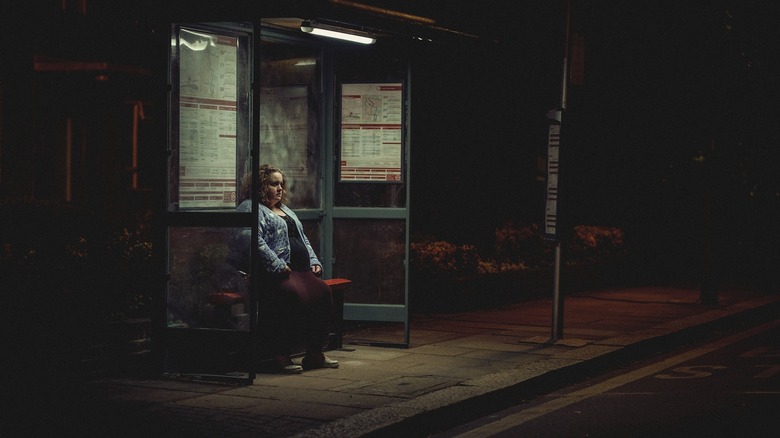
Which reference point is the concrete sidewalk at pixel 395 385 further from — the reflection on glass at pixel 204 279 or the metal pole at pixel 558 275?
the reflection on glass at pixel 204 279

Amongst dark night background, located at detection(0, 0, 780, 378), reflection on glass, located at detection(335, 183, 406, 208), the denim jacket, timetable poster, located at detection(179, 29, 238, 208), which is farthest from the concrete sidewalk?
dark night background, located at detection(0, 0, 780, 378)

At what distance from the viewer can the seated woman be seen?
9617 mm

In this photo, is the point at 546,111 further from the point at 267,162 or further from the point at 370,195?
the point at 267,162

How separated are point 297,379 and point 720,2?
392 inches

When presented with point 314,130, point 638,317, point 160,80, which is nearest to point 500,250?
point 638,317

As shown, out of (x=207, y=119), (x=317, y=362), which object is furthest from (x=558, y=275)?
(x=207, y=119)

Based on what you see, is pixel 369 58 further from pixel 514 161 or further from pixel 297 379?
pixel 514 161

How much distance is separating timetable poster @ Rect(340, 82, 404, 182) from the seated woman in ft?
5.52

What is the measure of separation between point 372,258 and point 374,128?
4.24ft

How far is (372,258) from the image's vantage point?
1149cm

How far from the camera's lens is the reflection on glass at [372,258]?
11.4 metres

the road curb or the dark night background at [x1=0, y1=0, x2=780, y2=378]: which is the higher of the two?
the dark night background at [x1=0, y1=0, x2=780, y2=378]

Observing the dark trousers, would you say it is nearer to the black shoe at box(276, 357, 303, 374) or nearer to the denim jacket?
the black shoe at box(276, 357, 303, 374)

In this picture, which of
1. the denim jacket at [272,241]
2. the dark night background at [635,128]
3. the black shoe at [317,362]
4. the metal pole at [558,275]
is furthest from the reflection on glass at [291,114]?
the dark night background at [635,128]
